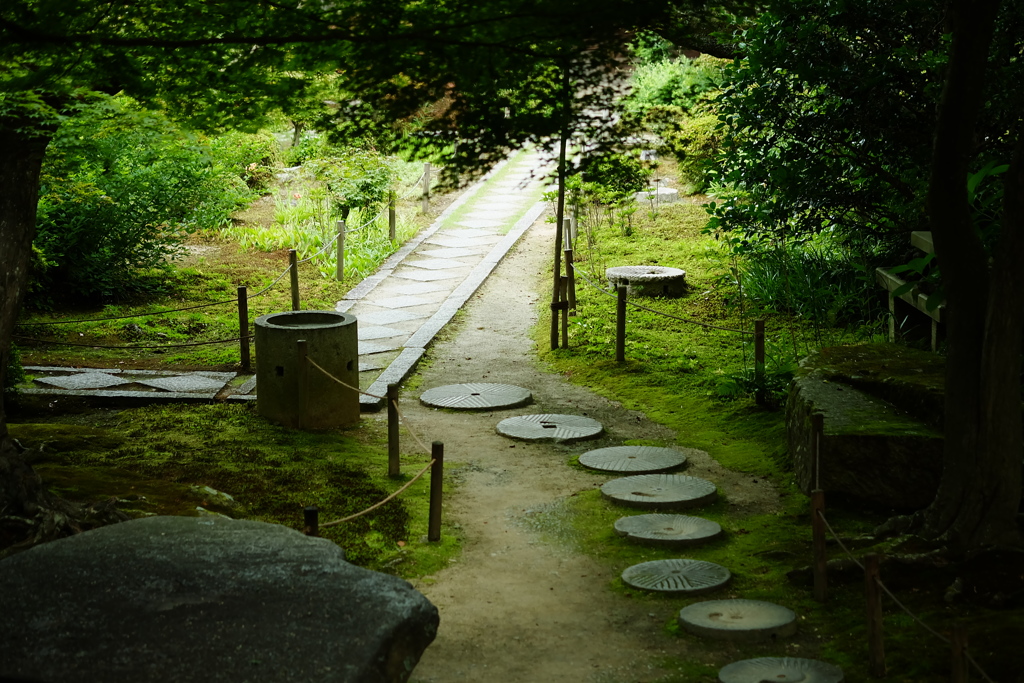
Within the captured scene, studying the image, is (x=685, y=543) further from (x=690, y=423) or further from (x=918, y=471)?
(x=690, y=423)

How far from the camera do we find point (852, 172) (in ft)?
34.8

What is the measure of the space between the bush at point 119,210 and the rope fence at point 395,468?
510 cm

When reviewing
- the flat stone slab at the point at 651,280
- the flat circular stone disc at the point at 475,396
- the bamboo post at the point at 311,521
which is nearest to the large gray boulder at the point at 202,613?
the bamboo post at the point at 311,521

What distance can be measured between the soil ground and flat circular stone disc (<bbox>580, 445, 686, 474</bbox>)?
0.15m

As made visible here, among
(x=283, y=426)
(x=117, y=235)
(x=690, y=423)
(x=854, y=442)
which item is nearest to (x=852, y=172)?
(x=690, y=423)

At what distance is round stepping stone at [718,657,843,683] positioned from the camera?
4.84m

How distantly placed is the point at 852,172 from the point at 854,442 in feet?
14.8

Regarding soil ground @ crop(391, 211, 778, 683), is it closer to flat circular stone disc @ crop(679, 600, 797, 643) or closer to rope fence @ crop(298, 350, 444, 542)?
flat circular stone disc @ crop(679, 600, 797, 643)

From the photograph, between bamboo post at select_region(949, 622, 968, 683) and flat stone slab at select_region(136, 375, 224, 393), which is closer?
bamboo post at select_region(949, 622, 968, 683)

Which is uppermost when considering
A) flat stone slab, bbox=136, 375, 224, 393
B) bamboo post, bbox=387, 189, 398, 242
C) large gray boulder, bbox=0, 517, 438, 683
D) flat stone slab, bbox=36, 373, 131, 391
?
bamboo post, bbox=387, 189, 398, 242

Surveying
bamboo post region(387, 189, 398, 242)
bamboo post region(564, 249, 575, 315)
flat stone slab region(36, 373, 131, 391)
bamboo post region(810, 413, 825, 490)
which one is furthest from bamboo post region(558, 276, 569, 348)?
bamboo post region(387, 189, 398, 242)

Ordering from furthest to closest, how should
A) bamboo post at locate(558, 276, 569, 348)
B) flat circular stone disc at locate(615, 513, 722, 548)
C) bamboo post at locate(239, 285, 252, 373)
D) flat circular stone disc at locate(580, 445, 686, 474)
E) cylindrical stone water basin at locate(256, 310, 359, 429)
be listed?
bamboo post at locate(558, 276, 569, 348) → bamboo post at locate(239, 285, 252, 373) → cylindrical stone water basin at locate(256, 310, 359, 429) → flat circular stone disc at locate(580, 445, 686, 474) → flat circular stone disc at locate(615, 513, 722, 548)

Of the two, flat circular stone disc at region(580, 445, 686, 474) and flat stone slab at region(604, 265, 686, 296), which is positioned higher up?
flat stone slab at region(604, 265, 686, 296)

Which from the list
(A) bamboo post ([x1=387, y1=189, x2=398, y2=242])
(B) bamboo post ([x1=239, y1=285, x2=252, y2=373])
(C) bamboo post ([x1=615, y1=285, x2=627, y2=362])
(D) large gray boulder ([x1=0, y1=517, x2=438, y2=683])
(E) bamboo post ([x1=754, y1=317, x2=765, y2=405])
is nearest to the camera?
(D) large gray boulder ([x1=0, y1=517, x2=438, y2=683])
